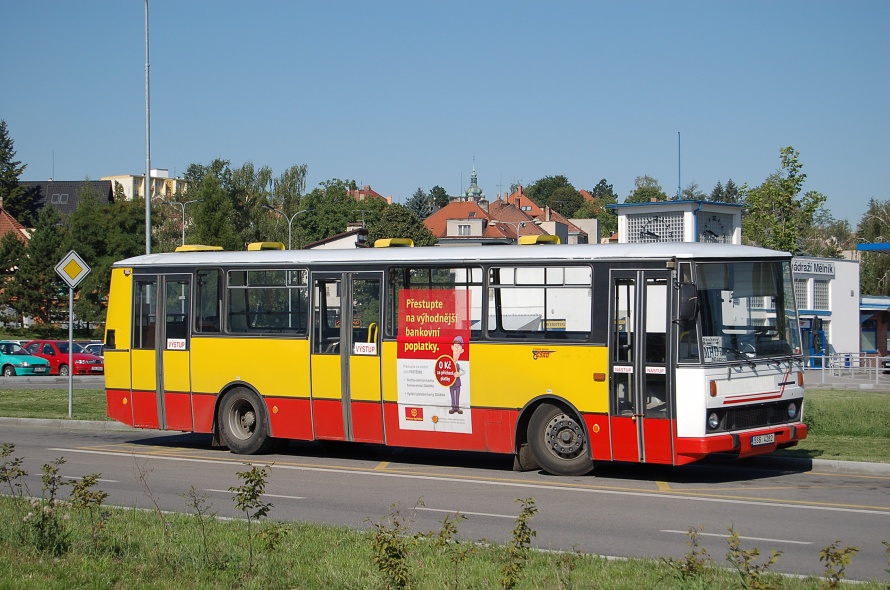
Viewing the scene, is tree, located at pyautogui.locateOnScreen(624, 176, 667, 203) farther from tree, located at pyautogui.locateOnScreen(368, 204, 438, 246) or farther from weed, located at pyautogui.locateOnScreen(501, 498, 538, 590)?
weed, located at pyautogui.locateOnScreen(501, 498, 538, 590)

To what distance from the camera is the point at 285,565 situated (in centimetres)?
821

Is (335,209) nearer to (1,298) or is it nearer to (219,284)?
(1,298)

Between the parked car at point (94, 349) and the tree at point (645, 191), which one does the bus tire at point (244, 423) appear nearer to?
the parked car at point (94, 349)

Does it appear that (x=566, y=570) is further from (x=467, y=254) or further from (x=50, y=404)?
(x=50, y=404)

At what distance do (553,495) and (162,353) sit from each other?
27.3ft

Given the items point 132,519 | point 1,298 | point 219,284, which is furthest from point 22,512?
point 1,298

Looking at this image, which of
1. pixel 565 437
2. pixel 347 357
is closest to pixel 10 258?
pixel 347 357

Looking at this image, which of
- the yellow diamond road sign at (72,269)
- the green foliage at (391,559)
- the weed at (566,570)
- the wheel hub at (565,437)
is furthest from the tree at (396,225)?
the green foliage at (391,559)

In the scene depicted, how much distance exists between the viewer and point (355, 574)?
7879 millimetres

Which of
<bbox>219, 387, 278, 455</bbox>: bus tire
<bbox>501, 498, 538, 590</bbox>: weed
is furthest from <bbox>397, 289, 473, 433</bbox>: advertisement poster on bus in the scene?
<bbox>501, 498, 538, 590</bbox>: weed

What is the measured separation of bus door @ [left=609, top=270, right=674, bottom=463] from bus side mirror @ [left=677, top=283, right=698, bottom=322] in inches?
14.0

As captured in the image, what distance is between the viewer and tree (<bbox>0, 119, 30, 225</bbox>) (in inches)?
4624

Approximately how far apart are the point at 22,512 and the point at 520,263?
25.3ft

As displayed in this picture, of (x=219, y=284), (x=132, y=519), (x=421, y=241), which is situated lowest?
(x=132, y=519)
